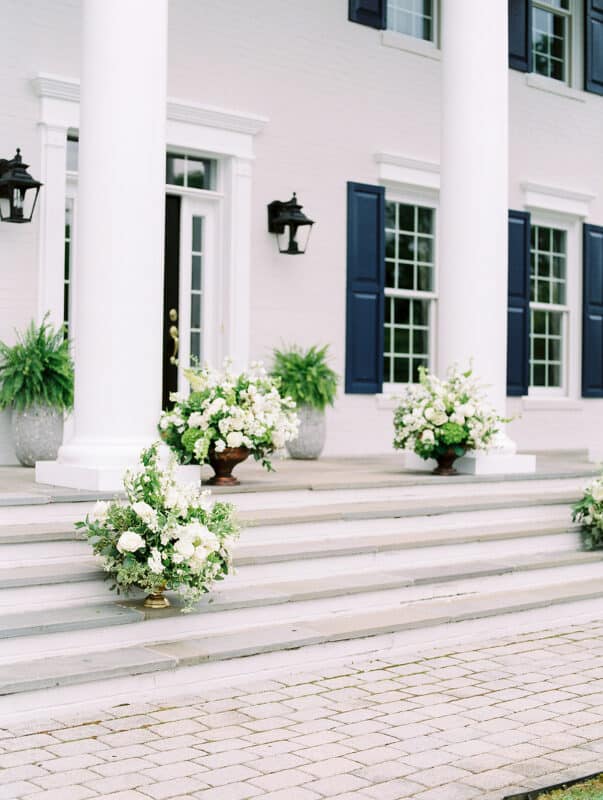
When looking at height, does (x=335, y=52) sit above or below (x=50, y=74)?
above

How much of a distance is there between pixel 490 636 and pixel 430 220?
5.78 meters

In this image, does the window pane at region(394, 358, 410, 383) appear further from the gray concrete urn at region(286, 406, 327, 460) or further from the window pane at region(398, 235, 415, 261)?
the gray concrete urn at region(286, 406, 327, 460)

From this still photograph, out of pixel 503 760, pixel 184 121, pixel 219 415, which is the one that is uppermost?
pixel 184 121

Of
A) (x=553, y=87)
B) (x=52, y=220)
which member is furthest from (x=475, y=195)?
(x=553, y=87)

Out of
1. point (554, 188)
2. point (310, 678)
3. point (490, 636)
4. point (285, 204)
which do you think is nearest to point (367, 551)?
point (490, 636)

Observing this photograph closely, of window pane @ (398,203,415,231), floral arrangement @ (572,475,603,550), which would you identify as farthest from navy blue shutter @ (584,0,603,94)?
floral arrangement @ (572,475,603,550)

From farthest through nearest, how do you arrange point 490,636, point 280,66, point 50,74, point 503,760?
1. point 280,66
2. point 50,74
3. point 490,636
4. point 503,760

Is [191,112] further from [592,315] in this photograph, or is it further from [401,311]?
[592,315]

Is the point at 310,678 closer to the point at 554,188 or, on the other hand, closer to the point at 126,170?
the point at 126,170

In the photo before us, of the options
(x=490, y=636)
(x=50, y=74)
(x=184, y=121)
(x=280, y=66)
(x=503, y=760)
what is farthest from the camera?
(x=280, y=66)

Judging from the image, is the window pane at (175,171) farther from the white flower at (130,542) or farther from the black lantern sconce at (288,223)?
the white flower at (130,542)

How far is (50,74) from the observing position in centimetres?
829

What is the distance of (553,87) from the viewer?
1196 centimetres

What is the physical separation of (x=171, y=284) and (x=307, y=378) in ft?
4.50
